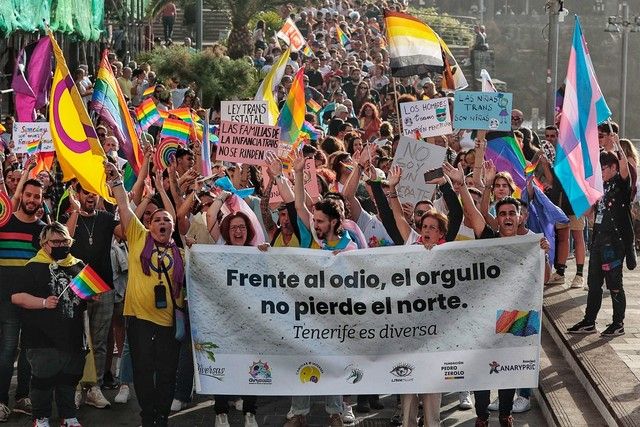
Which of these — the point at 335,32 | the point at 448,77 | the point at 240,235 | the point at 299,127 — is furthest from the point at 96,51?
the point at 240,235

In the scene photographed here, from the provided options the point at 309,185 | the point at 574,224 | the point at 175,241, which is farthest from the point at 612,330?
the point at 175,241

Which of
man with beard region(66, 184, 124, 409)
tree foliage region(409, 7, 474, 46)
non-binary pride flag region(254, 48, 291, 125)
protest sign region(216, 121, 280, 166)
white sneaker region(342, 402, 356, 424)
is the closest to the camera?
white sneaker region(342, 402, 356, 424)

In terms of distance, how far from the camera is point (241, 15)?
118 ft

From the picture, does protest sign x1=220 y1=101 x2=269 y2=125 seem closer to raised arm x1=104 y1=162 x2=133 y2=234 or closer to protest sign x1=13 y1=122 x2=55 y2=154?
protest sign x1=13 y1=122 x2=55 y2=154

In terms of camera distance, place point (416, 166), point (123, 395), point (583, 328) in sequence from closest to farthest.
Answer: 1. point (123, 395)
2. point (416, 166)
3. point (583, 328)

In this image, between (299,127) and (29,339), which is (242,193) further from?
(299,127)

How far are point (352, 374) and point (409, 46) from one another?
7.03 meters

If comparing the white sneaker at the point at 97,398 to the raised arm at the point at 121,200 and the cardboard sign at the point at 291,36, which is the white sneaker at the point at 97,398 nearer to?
the raised arm at the point at 121,200

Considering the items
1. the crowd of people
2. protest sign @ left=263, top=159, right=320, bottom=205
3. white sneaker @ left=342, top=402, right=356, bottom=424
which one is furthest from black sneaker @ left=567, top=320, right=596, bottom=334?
white sneaker @ left=342, top=402, right=356, bottom=424

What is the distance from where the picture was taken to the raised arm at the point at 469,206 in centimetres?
1005

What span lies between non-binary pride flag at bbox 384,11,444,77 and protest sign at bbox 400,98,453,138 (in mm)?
1573

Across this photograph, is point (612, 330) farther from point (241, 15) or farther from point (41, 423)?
point (241, 15)

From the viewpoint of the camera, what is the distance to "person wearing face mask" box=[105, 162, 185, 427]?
9852 mm

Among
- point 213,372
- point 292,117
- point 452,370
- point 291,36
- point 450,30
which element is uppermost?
point 292,117
